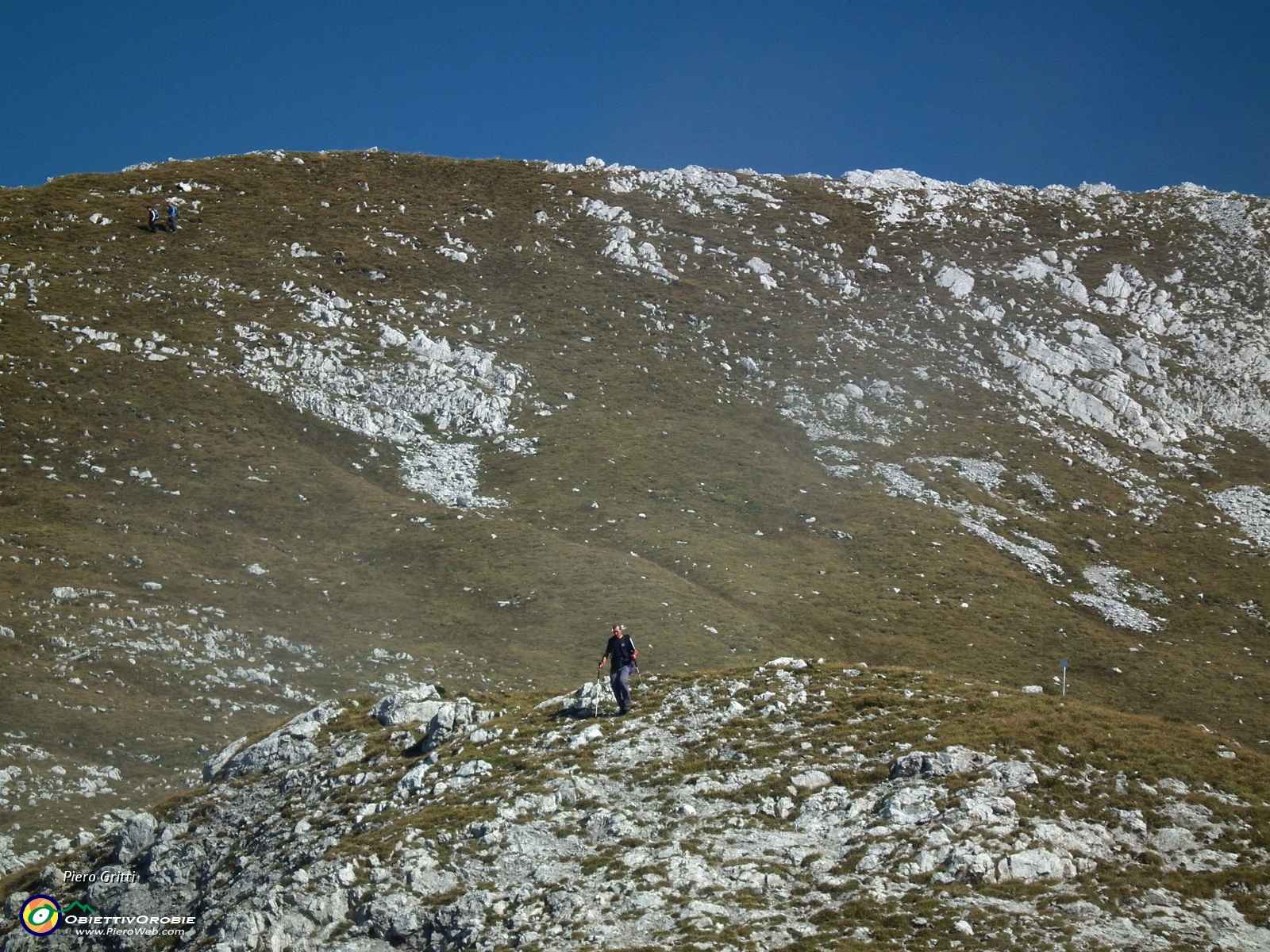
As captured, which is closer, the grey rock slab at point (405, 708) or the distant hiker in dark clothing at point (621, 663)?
the distant hiker in dark clothing at point (621, 663)

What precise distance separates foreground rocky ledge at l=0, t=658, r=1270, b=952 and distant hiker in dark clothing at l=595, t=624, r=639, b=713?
0.72m

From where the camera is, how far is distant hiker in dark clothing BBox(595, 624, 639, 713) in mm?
26719

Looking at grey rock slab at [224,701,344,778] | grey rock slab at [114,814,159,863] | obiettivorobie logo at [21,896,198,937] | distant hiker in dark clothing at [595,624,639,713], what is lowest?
obiettivorobie logo at [21,896,198,937]

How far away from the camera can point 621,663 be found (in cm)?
2714

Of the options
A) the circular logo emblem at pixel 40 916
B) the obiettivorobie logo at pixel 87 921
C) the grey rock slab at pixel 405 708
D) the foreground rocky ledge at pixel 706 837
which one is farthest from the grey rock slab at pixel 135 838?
the grey rock slab at pixel 405 708

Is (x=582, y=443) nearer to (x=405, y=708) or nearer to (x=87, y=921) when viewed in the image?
(x=405, y=708)

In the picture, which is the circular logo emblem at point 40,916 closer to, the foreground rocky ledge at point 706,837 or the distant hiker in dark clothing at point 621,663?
the foreground rocky ledge at point 706,837

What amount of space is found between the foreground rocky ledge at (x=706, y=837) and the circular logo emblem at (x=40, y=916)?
259 mm

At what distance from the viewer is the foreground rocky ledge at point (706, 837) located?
18438 mm

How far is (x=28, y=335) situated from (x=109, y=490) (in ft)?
71.5

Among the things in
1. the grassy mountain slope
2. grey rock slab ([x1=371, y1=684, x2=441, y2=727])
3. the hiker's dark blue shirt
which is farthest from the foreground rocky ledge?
the grassy mountain slope

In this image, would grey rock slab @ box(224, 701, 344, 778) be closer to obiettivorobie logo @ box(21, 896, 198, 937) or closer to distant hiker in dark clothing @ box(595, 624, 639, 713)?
obiettivorobie logo @ box(21, 896, 198, 937)

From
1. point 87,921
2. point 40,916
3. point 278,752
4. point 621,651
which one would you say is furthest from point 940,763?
point 40,916

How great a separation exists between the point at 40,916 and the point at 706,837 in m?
16.8
